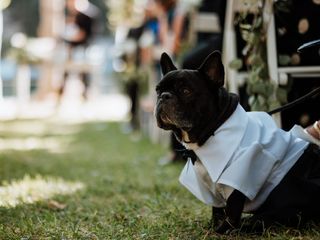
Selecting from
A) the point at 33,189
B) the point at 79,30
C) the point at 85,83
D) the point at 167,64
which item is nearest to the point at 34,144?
the point at 33,189

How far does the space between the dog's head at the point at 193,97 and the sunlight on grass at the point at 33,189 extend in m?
1.13

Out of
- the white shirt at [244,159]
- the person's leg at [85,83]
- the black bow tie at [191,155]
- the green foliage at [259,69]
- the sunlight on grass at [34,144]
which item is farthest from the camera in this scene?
the person's leg at [85,83]

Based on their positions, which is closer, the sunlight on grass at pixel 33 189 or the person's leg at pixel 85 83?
the sunlight on grass at pixel 33 189

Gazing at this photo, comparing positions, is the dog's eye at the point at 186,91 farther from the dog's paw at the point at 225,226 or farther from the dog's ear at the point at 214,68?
the dog's paw at the point at 225,226

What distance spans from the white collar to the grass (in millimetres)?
296

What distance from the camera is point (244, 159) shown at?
212 centimetres

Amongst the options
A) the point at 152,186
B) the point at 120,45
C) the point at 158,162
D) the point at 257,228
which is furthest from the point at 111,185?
the point at 120,45

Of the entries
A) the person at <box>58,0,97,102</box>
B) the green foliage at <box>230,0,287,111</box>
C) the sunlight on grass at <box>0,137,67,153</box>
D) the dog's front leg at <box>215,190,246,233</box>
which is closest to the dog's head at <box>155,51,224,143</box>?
the dog's front leg at <box>215,190,246,233</box>

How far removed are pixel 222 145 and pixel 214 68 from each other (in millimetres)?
305

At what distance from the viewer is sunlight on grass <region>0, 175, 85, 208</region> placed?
3.03 metres

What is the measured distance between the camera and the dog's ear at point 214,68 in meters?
2.17

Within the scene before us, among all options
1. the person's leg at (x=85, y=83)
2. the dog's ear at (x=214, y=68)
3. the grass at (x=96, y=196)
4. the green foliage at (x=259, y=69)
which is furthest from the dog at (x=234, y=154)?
the person's leg at (x=85, y=83)

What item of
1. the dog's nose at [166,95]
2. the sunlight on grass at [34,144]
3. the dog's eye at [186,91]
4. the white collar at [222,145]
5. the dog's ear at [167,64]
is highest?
the dog's ear at [167,64]

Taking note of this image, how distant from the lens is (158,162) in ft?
15.8
